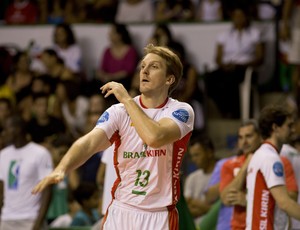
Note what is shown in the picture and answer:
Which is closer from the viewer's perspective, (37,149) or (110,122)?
(110,122)

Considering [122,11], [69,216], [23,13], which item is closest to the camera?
[69,216]

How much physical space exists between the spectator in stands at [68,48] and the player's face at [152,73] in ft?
30.2

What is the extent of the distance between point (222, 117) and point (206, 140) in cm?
401

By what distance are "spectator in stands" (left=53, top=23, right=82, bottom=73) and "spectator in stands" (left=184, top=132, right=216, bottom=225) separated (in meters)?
5.03

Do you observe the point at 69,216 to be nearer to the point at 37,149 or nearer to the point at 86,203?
the point at 86,203

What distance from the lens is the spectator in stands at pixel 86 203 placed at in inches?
474

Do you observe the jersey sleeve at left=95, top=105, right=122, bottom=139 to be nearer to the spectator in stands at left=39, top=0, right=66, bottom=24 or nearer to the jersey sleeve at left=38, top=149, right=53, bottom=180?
the jersey sleeve at left=38, top=149, right=53, bottom=180

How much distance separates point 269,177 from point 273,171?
6 cm

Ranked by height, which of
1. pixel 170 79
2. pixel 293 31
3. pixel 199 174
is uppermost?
pixel 293 31

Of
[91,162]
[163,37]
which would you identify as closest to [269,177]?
[91,162]

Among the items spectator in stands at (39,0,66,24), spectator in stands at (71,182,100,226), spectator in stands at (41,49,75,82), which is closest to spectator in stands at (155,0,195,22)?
spectator in stands at (41,49,75,82)

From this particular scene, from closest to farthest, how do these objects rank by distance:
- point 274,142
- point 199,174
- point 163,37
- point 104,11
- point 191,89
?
point 274,142 → point 199,174 → point 191,89 → point 163,37 → point 104,11

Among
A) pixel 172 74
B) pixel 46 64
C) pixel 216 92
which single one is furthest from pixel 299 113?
pixel 172 74

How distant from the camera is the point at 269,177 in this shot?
8188 millimetres
